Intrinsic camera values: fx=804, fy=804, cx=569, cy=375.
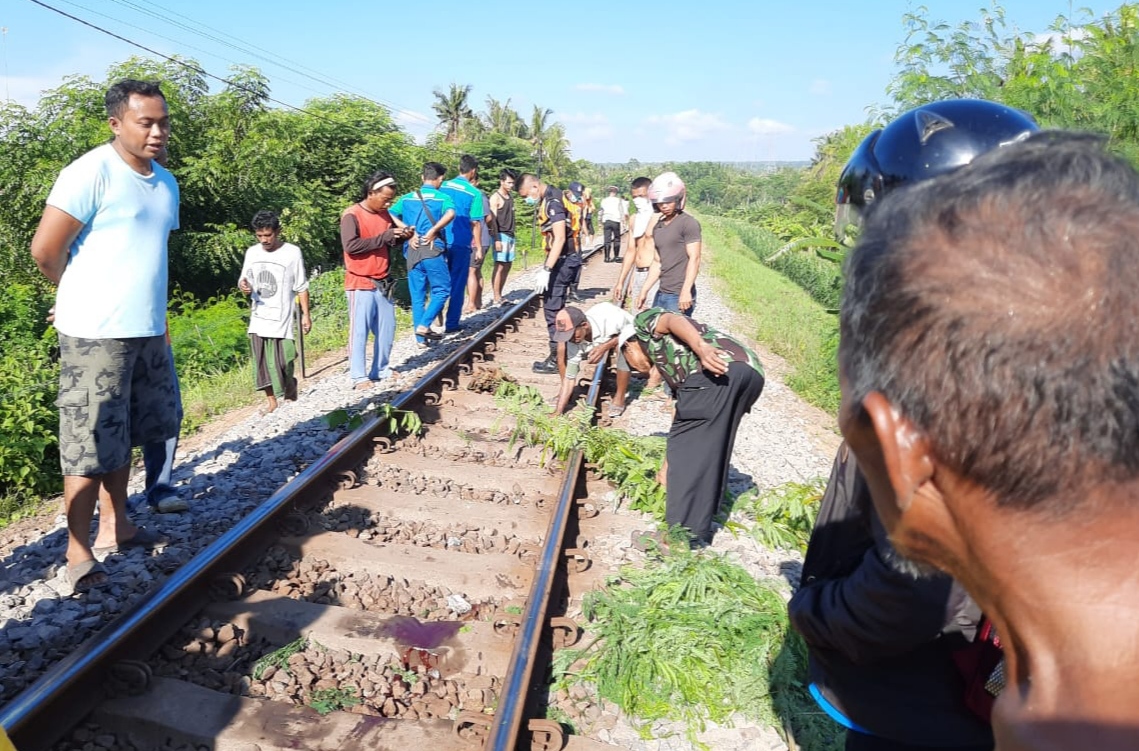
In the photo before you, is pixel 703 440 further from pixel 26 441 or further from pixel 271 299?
pixel 26 441

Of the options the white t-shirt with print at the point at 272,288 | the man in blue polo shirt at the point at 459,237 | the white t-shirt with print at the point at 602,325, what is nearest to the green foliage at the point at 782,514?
the white t-shirt with print at the point at 602,325

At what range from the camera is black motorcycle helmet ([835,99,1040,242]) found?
1.96 meters

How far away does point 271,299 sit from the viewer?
23.1ft

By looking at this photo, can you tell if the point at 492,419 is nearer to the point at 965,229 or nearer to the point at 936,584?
the point at 936,584

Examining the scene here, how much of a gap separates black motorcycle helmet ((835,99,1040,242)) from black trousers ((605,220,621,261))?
18153mm

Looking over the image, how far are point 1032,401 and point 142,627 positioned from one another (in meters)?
3.37

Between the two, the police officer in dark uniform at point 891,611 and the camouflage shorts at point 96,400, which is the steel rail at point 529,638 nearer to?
the police officer in dark uniform at point 891,611

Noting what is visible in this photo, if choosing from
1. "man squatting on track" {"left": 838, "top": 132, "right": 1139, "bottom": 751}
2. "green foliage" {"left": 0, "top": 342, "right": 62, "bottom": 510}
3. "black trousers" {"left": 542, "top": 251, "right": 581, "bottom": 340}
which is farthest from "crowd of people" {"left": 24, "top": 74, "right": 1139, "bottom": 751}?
"black trousers" {"left": 542, "top": 251, "right": 581, "bottom": 340}

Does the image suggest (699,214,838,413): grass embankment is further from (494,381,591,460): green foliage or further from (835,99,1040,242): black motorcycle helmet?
(835,99,1040,242): black motorcycle helmet

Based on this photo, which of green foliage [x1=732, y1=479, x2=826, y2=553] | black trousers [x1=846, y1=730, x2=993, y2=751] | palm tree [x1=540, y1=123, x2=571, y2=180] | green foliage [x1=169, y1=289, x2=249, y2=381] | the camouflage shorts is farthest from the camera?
palm tree [x1=540, y1=123, x2=571, y2=180]

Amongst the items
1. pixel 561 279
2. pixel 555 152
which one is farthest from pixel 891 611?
pixel 555 152

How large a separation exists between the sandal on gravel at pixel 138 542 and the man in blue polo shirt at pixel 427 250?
564 centimetres

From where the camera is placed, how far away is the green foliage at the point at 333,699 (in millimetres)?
2984

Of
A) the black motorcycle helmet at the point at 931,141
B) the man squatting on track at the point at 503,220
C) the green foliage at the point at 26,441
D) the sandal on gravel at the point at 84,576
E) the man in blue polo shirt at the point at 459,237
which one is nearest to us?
the black motorcycle helmet at the point at 931,141
